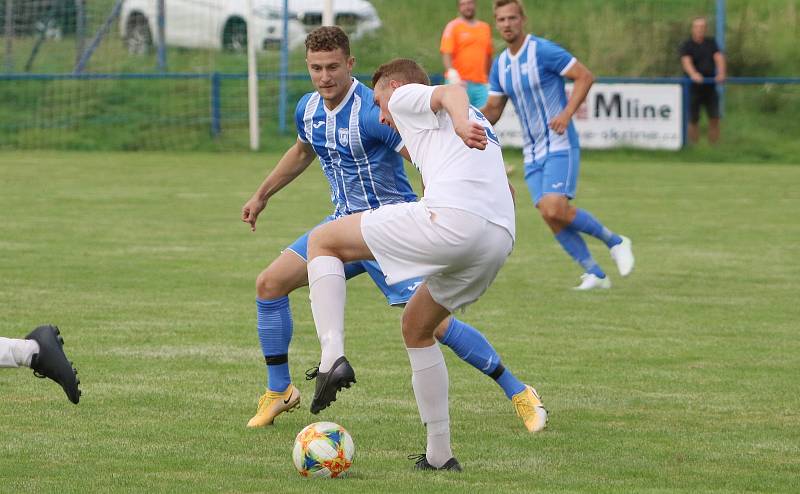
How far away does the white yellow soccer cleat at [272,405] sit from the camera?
6496mm

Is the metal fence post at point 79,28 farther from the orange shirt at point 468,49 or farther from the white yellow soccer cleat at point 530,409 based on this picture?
the white yellow soccer cleat at point 530,409

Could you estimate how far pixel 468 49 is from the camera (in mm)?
20000

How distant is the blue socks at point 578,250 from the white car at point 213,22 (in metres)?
14.3

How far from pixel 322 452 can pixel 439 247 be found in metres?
0.87

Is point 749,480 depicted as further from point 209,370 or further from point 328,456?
point 209,370

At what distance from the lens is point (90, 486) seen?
17.1 ft

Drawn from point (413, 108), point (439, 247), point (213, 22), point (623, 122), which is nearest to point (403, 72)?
point (413, 108)

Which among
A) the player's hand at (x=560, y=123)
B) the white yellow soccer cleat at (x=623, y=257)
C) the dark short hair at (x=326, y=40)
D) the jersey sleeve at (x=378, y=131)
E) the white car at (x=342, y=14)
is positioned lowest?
the white yellow soccer cleat at (x=623, y=257)

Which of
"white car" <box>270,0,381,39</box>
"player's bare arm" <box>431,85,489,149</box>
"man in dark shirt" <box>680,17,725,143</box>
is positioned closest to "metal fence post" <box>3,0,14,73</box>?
"white car" <box>270,0,381,39</box>

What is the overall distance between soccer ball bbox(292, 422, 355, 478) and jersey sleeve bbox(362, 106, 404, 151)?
4.79 feet

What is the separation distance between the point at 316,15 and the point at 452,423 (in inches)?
778

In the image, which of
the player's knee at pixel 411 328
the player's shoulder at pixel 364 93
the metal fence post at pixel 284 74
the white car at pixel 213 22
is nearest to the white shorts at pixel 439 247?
the player's knee at pixel 411 328

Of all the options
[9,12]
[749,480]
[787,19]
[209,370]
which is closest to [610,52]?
[787,19]

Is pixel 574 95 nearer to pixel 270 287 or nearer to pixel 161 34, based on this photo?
pixel 270 287
